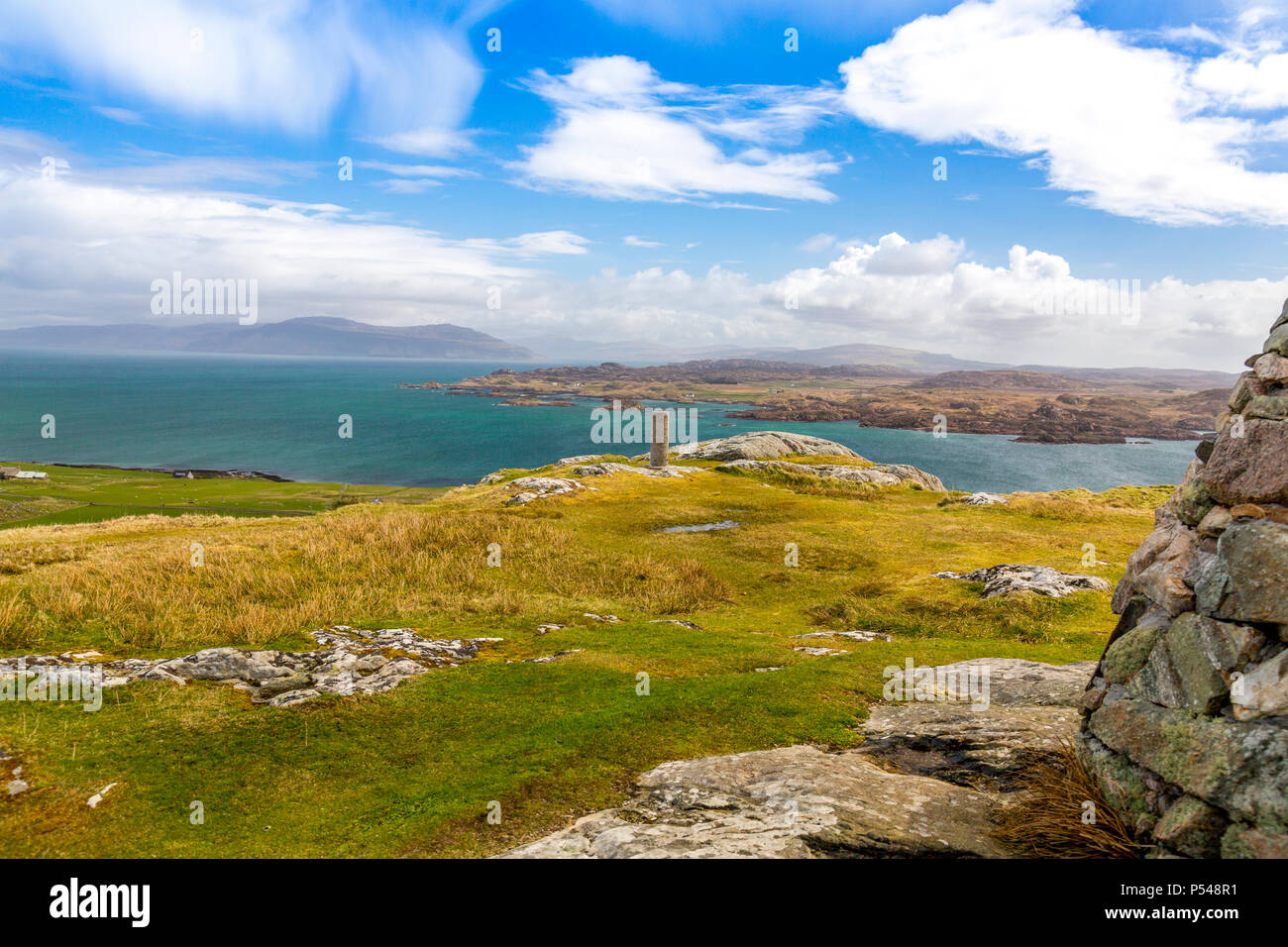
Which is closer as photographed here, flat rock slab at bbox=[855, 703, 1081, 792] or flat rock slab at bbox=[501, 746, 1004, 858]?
flat rock slab at bbox=[501, 746, 1004, 858]

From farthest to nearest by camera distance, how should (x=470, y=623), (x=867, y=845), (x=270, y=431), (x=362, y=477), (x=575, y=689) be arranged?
(x=270, y=431), (x=362, y=477), (x=470, y=623), (x=575, y=689), (x=867, y=845)

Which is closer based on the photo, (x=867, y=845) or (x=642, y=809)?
(x=867, y=845)

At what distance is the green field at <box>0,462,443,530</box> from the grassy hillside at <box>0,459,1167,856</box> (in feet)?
182

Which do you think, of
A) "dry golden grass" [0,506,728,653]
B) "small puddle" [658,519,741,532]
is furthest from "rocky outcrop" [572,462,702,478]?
"dry golden grass" [0,506,728,653]

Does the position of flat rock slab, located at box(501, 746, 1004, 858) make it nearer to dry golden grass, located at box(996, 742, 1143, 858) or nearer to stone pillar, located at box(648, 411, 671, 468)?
dry golden grass, located at box(996, 742, 1143, 858)

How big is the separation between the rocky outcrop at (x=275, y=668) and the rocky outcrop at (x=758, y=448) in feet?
201

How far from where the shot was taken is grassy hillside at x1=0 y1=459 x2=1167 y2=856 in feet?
32.4

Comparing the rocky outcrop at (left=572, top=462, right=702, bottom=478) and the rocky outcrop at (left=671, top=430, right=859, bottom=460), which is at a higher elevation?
the rocky outcrop at (left=671, top=430, right=859, bottom=460)

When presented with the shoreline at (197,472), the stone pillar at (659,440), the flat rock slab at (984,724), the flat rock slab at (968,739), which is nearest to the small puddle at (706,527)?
the stone pillar at (659,440)

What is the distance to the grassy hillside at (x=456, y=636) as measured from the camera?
9883 mm
